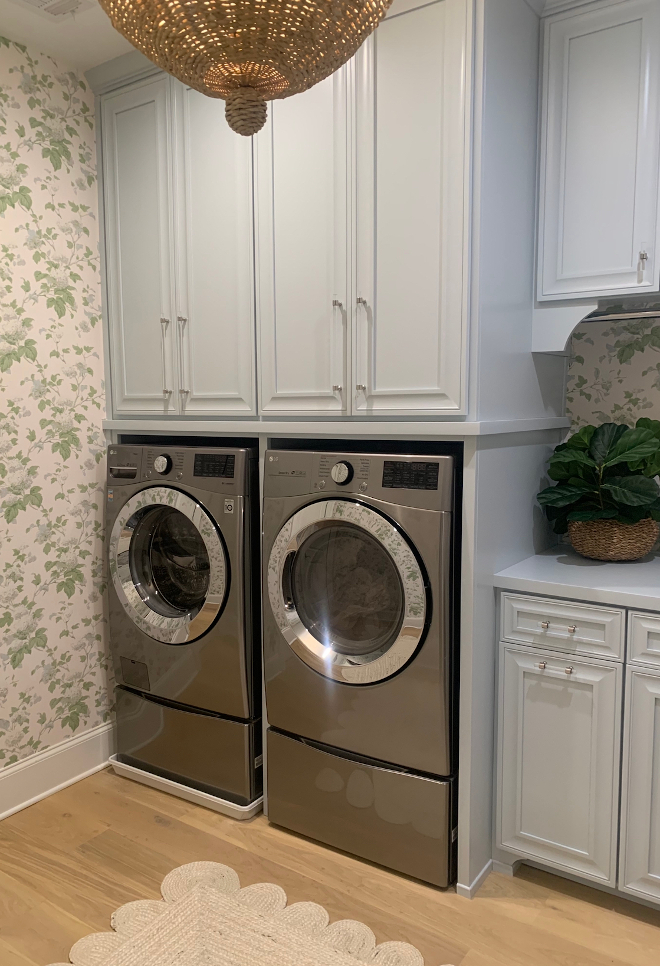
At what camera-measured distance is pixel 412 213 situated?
194cm

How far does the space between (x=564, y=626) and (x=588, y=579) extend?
15 cm

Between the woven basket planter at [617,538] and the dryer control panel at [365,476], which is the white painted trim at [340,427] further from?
the woven basket planter at [617,538]

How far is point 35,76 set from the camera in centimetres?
244

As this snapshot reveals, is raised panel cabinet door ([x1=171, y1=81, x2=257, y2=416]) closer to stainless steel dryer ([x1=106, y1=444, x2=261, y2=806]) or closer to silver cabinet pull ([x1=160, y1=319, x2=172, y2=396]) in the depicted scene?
silver cabinet pull ([x1=160, y1=319, x2=172, y2=396])

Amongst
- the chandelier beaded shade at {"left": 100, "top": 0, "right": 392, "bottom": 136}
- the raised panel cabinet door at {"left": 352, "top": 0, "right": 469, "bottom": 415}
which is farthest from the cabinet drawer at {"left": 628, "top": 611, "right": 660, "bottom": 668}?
the chandelier beaded shade at {"left": 100, "top": 0, "right": 392, "bottom": 136}

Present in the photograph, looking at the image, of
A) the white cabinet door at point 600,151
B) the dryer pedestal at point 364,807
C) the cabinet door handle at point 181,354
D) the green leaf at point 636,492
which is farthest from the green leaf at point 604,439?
the cabinet door handle at point 181,354

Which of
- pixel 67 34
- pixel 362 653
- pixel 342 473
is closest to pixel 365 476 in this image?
pixel 342 473

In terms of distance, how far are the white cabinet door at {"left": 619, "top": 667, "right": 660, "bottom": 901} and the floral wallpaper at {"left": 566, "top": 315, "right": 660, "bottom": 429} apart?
953mm

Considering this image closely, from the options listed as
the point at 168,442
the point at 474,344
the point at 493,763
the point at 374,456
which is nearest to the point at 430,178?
the point at 474,344

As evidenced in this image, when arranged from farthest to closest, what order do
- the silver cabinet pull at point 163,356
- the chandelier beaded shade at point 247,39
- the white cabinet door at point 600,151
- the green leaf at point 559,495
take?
the silver cabinet pull at point 163,356, the green leaf at point 559,495, the white cabinet door at point 600,151, the chandelier beaded shade at point 247,39

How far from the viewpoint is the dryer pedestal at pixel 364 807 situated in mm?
2010

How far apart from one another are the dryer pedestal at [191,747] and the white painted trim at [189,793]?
2 cm

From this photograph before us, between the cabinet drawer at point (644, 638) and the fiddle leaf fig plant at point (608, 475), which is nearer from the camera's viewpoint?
the cabinet drawer at point (644, 638)

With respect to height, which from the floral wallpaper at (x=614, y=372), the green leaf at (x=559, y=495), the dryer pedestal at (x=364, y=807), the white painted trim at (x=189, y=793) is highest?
the floral wallpaper at (x=614, y=372)
